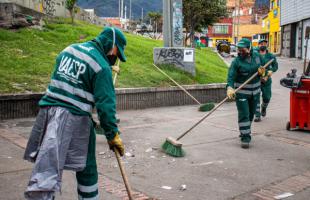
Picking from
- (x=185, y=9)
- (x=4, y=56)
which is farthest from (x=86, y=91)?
(x=185, y=9)

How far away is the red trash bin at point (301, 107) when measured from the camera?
8.57 meters

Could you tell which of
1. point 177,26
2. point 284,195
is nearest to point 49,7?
point 177,26

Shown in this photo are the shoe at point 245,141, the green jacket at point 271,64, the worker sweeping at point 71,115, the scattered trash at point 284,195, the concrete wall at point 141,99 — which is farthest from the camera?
the green jacket at point 271,64

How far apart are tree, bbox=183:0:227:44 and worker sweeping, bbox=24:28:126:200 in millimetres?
32463

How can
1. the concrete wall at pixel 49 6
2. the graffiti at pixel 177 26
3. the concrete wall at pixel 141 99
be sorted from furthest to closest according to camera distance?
the concrete wall at pixel 49 6 → the graffiti at pixel 177 26 → the concrete wall at pixel 141 99

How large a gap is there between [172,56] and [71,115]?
977 cm

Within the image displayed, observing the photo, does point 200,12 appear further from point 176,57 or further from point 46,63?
point 46,63

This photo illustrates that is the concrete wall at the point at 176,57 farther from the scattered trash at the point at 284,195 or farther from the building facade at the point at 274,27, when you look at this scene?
the building facade at the point at 274,27

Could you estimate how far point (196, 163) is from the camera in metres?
6.32

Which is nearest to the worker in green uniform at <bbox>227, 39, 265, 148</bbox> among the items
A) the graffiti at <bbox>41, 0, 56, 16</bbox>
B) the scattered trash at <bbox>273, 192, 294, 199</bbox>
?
the scattered trash at <bbox>273, 192, 294, 199</bbox>

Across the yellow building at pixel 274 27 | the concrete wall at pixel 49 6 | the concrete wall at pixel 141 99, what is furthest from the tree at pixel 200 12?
the concrete wall at pixel 141 99

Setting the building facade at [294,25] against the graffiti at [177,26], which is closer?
the graffiti at [177,26]

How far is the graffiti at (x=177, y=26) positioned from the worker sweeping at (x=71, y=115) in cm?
995

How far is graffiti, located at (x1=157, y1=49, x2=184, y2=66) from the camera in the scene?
1326cm
